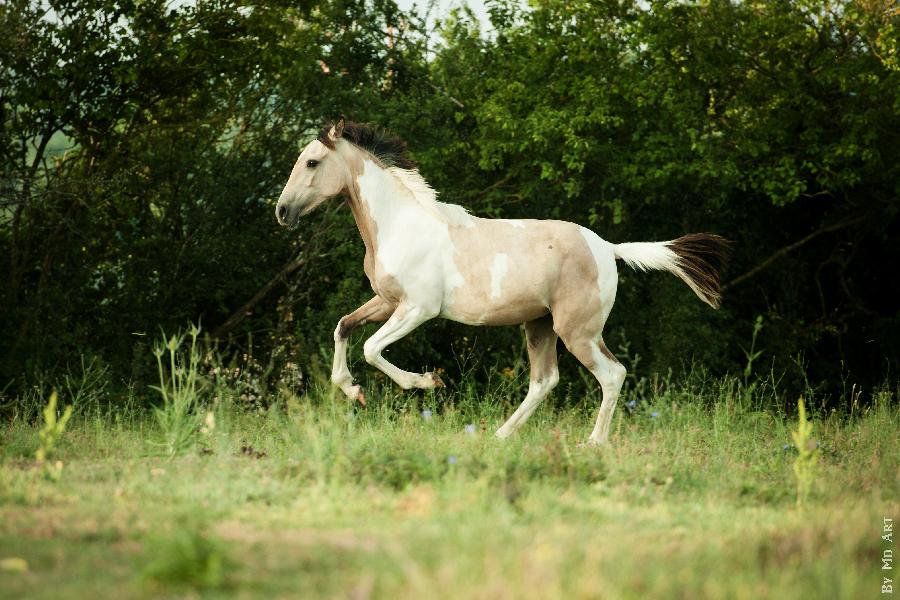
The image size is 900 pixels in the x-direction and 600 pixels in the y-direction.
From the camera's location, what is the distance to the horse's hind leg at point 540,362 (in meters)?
7.93

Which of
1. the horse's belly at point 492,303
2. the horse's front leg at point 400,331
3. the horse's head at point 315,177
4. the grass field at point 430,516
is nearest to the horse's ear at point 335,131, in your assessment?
the horse's head at point 315,177

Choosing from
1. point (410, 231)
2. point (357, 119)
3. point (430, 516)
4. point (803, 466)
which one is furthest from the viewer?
point (357, 119)

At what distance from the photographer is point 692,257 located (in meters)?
8.12

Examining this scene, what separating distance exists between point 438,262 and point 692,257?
80.6 inches

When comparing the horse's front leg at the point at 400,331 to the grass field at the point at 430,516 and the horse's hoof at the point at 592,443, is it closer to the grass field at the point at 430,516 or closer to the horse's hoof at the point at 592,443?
the grass field at the point at 430,516

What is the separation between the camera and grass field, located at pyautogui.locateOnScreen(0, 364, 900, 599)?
3734mm

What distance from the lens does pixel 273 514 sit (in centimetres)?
482

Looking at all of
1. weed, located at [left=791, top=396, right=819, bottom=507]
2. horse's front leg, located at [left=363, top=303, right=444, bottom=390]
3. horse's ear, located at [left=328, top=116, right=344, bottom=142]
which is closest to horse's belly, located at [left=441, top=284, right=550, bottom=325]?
horse's front leg, located at [left=363, top=303, right=444, bottom=390]

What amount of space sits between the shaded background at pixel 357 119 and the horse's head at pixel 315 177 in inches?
147

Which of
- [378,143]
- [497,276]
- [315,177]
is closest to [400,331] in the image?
[497,276]

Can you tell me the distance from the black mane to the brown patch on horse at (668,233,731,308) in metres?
2.21

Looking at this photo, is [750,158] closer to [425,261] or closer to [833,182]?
[833,182]

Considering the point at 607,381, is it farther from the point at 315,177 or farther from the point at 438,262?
the point at 315,177

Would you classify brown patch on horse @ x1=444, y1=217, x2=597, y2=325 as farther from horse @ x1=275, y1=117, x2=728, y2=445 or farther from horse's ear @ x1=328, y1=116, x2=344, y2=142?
horse's ear @ x1=328, y1=116, x2=344, y2=142
